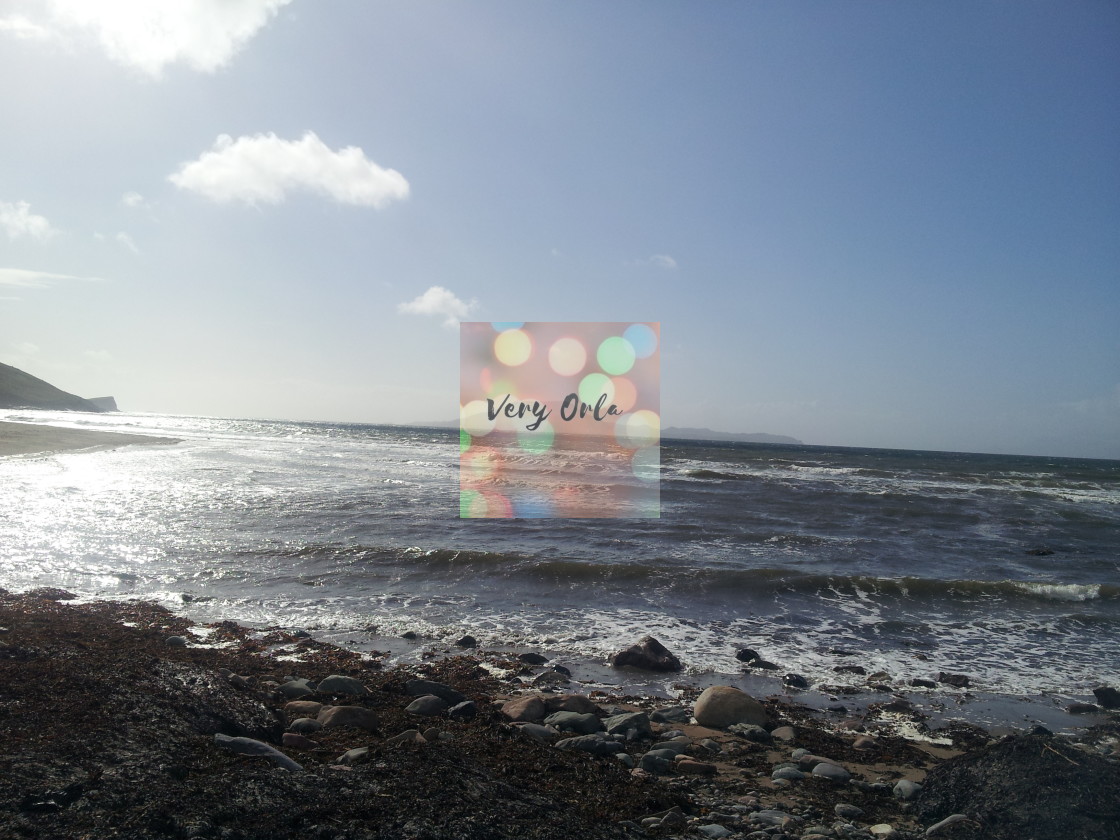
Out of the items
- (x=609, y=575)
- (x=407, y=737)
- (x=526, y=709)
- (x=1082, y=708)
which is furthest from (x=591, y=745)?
(x=609, y=575)

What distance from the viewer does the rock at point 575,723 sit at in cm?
525

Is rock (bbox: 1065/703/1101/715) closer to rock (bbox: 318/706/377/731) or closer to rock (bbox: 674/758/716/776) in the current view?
rock (bbox: 674/758/716/776)

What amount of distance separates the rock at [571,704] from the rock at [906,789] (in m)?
2.23

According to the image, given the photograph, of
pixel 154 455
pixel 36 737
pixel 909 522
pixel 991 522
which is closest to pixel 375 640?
pixel 36 737

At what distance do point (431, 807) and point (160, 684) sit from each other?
7.94 feet

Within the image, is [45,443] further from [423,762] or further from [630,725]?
[423,762]

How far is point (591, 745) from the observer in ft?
15.9

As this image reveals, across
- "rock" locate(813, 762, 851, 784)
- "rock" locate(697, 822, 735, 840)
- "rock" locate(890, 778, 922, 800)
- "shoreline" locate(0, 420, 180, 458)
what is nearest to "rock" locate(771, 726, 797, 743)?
"rock" locate(813, 762, 851, 784)

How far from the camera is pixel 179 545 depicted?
39.4ft

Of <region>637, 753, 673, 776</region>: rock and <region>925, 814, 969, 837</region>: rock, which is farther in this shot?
<region>637, 753, 673, 776</region>: rock

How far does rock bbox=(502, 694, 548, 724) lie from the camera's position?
545 centimetres

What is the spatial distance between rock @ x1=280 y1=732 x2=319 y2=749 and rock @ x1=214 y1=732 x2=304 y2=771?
0.52 metres

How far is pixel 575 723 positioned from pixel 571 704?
360mm

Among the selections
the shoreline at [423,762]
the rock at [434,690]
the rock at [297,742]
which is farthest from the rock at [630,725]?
the rock at [297,742]
